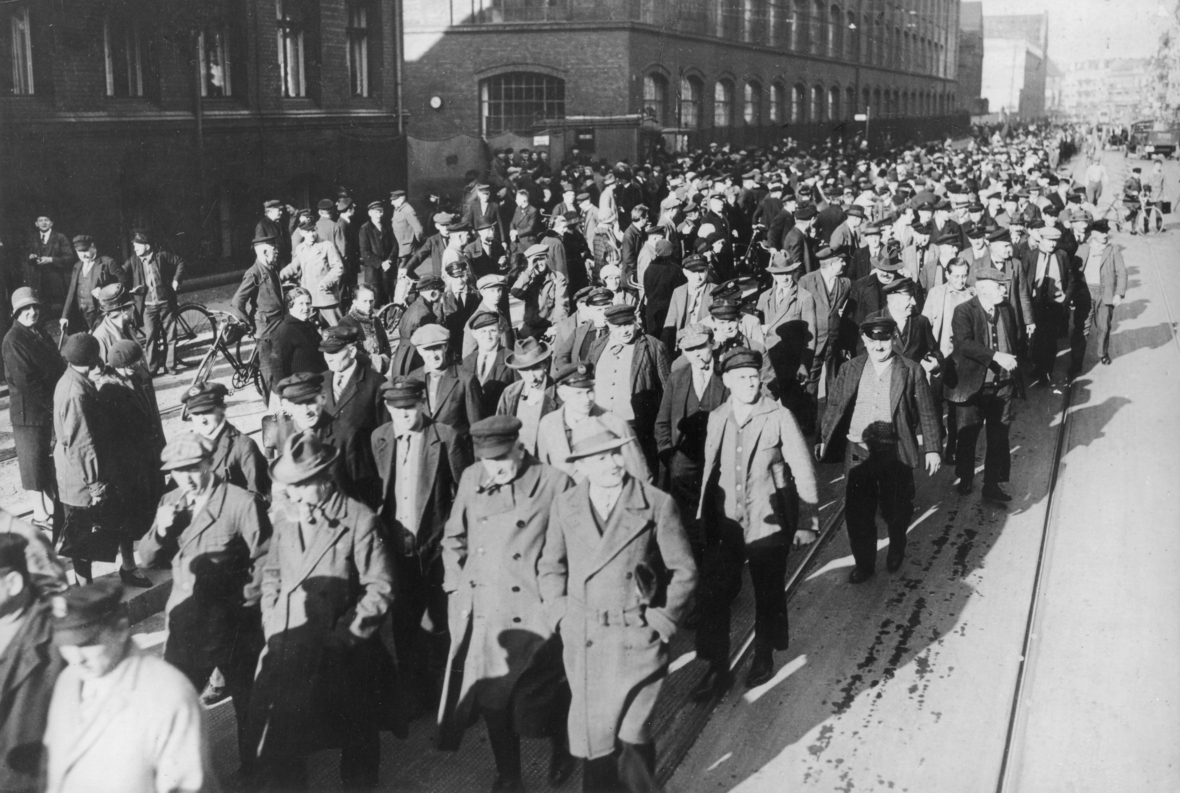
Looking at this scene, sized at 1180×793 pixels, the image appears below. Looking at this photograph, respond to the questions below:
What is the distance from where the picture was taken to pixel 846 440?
7621mm

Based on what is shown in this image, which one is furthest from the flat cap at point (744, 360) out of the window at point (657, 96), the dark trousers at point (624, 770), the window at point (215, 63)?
the window at point (657, 96)

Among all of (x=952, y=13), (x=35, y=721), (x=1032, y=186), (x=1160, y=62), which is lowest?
(x=35, y=721)

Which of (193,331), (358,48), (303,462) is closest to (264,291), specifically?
(193,331)

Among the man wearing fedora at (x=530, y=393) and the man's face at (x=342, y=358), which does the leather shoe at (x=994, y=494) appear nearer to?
the man wearing fedora at (x=530, y=393)

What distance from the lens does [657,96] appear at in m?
33.0

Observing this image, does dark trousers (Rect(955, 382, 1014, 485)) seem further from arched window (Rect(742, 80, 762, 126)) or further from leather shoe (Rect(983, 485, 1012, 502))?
arched window (Rect(742, 80, 762, 126))

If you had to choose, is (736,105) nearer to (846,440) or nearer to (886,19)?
(886,19)

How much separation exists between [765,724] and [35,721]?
342 centimetres

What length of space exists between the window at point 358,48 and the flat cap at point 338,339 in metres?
17.7

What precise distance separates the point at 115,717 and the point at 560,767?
2269 millimetres

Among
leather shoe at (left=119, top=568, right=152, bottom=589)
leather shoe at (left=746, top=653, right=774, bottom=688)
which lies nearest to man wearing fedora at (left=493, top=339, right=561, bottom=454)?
leather shoe at (left=746, top=653, right=774, bottom=688)

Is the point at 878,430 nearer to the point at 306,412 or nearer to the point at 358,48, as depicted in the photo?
the point at 306,412

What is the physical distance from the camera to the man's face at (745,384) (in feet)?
18.9

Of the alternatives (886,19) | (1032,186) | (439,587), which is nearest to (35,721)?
(439,587)
